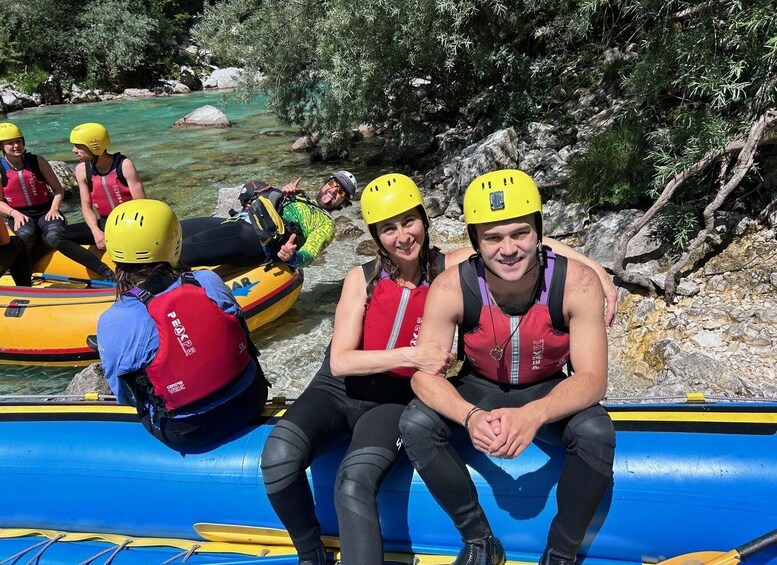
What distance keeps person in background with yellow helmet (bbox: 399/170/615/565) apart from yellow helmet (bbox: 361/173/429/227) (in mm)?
347

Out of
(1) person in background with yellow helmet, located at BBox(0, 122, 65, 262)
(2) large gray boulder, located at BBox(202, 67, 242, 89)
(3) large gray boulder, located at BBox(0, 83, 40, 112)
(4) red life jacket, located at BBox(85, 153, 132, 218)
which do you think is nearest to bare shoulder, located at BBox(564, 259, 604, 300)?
(4) red life jacket, located at BBox(85, 153, 132, 218)

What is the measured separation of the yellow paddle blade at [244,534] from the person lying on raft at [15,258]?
3.91 metres

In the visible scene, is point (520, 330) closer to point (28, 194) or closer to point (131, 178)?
point (131, 178)

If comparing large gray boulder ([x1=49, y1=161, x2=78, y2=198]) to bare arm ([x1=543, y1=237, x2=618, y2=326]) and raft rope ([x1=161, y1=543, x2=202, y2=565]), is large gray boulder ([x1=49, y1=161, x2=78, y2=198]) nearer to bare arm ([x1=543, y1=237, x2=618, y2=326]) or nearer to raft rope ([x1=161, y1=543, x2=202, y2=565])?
raft rope ([x1=161, y1=543, x2=202, y2=565])

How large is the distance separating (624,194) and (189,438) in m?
4.74

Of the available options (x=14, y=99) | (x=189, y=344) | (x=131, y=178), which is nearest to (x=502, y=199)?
(x=189, y=344)

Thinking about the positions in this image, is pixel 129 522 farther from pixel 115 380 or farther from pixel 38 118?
pixel 38 118

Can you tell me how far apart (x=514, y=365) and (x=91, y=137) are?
429 cm

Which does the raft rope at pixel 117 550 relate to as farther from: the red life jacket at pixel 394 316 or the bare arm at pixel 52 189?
the bare arm at pixel 52 189

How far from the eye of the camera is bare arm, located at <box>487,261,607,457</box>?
6.64 feet

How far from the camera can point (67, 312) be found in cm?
483

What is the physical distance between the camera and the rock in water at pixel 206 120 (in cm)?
1466

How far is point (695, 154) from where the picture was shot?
473 centimetres

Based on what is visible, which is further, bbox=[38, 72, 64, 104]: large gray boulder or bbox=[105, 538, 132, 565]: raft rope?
bbox=[38, 72, 64, 104]: large gray boulder
